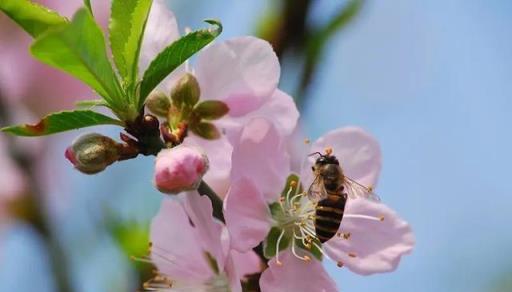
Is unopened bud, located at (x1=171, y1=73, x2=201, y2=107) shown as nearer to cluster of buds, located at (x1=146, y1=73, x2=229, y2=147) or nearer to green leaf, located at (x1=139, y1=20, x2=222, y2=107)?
cluster of buds, located at (x1=146, y1=73, x2=229, y2=147)

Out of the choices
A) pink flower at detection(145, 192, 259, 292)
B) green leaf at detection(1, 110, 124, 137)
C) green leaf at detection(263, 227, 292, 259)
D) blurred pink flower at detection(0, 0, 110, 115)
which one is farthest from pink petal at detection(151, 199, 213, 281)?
blurred pink flower at detection(0, 0, 110, 115)

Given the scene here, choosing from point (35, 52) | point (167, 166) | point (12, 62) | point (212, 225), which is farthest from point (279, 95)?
point (12, 62)

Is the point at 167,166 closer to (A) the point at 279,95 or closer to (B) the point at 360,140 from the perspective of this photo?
(A) the point at 279,95

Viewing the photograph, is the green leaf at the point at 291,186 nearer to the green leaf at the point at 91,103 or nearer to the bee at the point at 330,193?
the bee at the point at 330,193

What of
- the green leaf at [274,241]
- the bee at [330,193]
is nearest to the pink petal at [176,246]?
the green leaf at [274,241]

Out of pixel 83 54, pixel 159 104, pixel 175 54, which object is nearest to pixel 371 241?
pixel 159 104

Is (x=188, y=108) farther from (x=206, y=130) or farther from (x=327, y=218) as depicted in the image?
(x=327, y=218)
